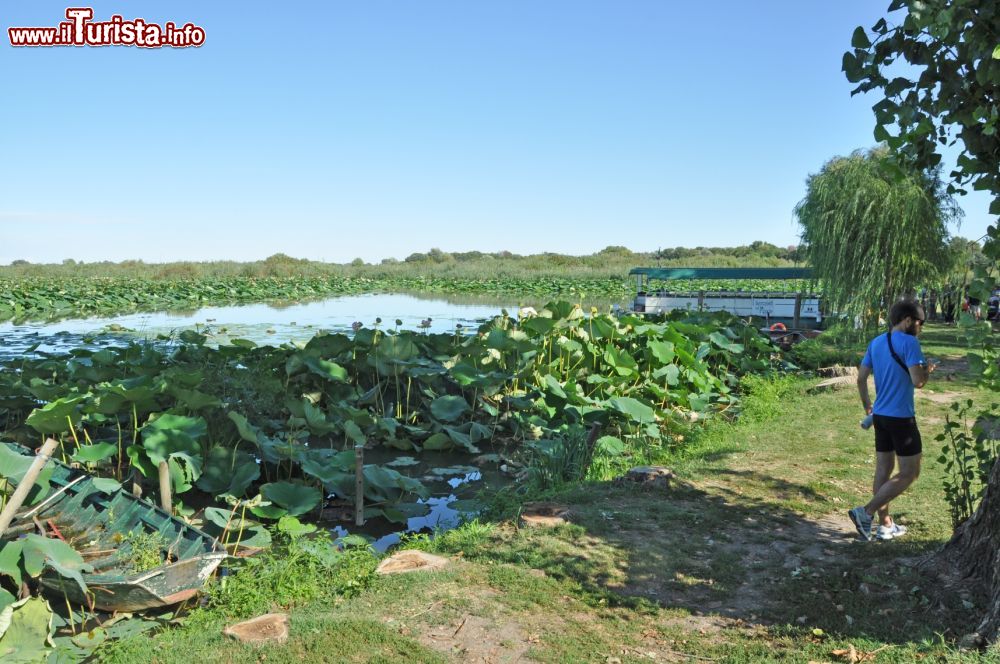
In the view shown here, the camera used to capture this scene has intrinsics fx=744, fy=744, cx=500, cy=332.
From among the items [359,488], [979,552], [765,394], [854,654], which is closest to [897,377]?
[979,552]

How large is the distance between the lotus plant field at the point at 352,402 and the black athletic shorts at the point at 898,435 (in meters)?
2.96

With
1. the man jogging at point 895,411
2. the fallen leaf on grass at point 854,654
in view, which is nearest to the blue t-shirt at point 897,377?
the man jogging at point 895,411

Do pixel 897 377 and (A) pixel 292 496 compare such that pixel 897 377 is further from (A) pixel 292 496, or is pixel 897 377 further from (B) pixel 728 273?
(B) pixel 728 273

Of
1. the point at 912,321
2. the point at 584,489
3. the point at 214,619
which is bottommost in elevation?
the point at 214,619

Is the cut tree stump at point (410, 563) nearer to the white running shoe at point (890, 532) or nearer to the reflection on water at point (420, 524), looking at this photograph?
the reflection on water at point (420, 524)

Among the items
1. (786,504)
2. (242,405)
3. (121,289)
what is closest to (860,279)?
(786,504)

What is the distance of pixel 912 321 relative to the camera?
173 inches

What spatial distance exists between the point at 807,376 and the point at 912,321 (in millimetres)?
7174

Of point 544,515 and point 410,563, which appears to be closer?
point 410,563

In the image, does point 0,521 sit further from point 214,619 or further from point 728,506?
point 728,506

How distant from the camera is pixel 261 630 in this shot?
3.67 m

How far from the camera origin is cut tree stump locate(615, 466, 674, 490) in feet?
18.4

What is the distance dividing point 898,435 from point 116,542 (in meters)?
4.85

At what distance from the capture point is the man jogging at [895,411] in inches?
169
